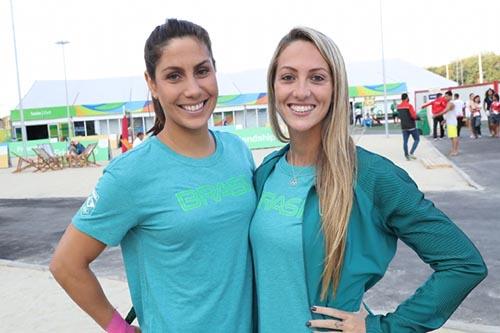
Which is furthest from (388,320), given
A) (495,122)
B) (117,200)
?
(495,122)

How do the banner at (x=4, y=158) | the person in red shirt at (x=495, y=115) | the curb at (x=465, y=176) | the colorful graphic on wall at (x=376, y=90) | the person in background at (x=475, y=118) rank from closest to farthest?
the curb at (x=465, y=176)
the person in red shirt at (x=495, y=115)
the person in background at (x=475, y=118)
the banner at (x=4, y=158)
the colorful graphic on wall at (x=376, y=90)

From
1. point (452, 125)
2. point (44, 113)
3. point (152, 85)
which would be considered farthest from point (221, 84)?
point (152, 85)

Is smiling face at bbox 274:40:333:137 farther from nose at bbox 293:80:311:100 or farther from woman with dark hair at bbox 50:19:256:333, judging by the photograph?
woman with dark hair at bbox 50:19:256:333

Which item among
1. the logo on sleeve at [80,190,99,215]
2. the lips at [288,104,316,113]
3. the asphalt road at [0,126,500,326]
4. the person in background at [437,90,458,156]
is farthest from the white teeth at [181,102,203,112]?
the person in background at [437,90,458,156]

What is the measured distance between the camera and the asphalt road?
4.59 m

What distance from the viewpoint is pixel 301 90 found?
1.88m

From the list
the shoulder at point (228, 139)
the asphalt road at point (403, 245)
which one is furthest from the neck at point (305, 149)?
the asphalt road at point (403, 245)

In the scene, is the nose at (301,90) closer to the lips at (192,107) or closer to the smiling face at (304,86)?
the smiling face at (304,86)

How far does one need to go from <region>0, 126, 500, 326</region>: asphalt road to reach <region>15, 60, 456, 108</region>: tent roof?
26181mm

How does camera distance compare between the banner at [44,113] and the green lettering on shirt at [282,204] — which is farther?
the banner at [44,113]

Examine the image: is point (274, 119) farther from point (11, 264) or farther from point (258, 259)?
point (11, 264)

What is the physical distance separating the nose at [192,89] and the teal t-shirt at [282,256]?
45cm

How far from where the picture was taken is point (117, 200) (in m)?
1.74

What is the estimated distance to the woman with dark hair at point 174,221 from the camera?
1769mm
